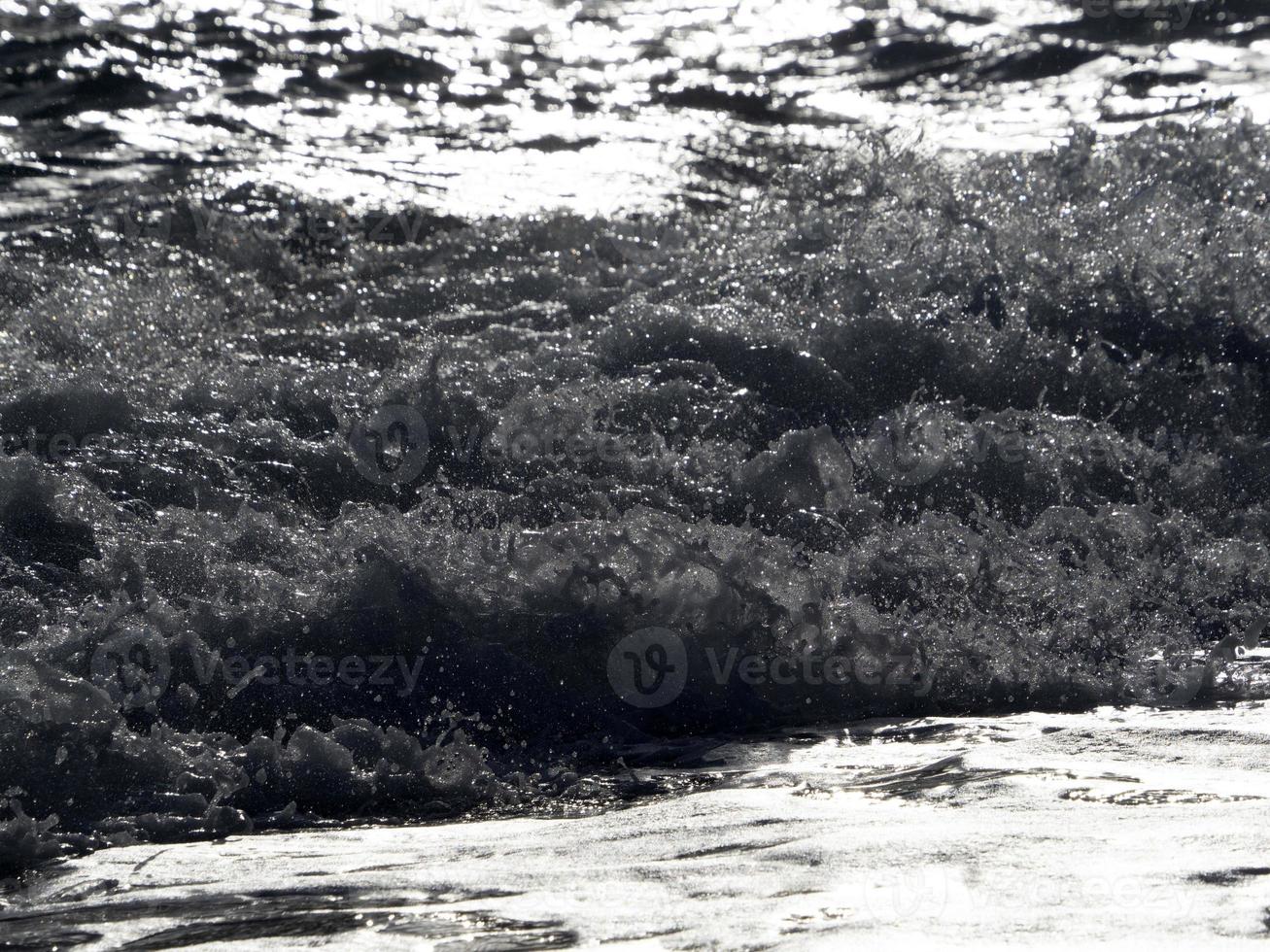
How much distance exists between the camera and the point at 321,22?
32.0 ft

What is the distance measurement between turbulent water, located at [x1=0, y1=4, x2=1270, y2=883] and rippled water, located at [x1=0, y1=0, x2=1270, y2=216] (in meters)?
0.07

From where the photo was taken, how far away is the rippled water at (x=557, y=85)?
744cm

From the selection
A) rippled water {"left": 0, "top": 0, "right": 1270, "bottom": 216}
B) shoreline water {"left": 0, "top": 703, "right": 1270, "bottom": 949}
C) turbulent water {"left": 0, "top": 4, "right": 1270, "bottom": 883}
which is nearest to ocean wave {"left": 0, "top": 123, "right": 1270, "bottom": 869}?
turbulent water {"left": 0, "top": 4, "right": 1270, "bottom": 883}

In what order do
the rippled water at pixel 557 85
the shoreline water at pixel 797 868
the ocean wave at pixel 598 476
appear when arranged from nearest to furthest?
the shoreline water at pixel 797 868 → the ocean wave at pixel 598 476 → the rippled water at pixel 557 85

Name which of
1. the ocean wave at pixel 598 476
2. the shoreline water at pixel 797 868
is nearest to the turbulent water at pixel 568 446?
the ocean wave at pixel 598 476

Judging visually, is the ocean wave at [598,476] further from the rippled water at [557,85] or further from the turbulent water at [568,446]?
the rippled water at [557,85]

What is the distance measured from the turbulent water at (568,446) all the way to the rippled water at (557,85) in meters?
0.07

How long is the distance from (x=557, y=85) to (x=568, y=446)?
15.5 ft

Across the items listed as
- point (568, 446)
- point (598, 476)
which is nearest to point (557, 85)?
point (568, 446)

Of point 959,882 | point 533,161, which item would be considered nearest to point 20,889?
point 959,882

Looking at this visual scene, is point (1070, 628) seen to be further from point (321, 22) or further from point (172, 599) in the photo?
point (321, 22)

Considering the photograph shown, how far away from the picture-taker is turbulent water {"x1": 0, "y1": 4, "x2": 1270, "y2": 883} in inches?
131

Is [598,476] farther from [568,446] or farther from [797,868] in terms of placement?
[797,868]

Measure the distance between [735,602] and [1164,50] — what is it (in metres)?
7.05
